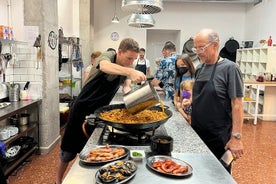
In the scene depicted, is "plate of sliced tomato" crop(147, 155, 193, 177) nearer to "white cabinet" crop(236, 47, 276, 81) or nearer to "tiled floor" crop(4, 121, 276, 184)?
"tiled floor" crop(4, 121, 276, 184)

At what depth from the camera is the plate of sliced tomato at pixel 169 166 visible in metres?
1.26

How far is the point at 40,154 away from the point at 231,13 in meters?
7.37

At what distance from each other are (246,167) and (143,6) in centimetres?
264

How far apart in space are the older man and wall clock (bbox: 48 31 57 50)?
242 centimetres

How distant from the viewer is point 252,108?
6691 mm

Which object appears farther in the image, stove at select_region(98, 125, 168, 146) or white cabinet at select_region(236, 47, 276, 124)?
white cabinet at select_region(236, 47, 276, 124)

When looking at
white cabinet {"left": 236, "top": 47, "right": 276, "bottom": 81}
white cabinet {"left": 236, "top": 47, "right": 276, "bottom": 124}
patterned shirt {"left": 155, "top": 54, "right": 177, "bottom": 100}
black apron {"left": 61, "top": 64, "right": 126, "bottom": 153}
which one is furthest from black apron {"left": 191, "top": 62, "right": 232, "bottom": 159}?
white cabinet {"left": 236, "top": 47, "right": 276, "bottom": 81}

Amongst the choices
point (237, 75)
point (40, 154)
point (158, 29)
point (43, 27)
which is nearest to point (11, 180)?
point (40, 154)

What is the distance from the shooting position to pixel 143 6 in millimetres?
1954

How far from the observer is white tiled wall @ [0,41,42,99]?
352 centimetres

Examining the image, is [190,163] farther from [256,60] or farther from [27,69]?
[256,60]

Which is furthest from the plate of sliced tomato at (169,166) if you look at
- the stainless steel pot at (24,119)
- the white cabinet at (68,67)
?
the white cabinet at (68,67)

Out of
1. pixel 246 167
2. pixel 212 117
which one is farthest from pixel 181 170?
pixel 246 167

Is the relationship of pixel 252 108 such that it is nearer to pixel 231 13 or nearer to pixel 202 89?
pixel 231 13
